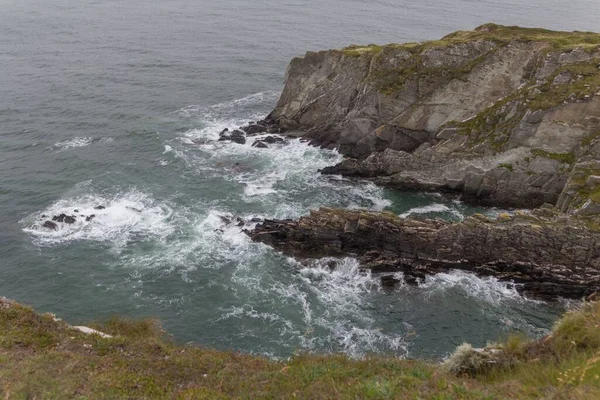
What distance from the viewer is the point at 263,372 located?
58.2ft

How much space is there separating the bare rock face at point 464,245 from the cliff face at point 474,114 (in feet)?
12.6

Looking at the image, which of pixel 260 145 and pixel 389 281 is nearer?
pixel 389 281

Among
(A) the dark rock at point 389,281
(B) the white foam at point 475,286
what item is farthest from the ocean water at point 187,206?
(A) the dark rock at point 389,281

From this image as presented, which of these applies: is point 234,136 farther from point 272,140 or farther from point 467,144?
point 467,144

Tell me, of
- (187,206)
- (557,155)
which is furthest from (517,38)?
(187,206)

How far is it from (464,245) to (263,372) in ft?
83.8

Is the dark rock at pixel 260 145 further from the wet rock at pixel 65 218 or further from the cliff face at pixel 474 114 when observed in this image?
the wet rock at pixel 65 218

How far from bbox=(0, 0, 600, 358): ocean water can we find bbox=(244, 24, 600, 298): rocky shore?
→ 96.4 inches

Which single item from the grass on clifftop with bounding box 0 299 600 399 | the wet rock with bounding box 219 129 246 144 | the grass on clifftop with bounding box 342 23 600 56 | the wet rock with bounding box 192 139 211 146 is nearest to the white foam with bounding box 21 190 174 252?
the wet rock with bounding box 192 139 211 146

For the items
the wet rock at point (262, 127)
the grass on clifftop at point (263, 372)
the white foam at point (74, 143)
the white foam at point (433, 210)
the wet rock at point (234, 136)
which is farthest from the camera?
the wet rock at point (262, 127)

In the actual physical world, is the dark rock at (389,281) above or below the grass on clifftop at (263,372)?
below

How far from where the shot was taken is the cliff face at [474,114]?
43.2m

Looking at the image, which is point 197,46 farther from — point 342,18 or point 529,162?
point 529,162

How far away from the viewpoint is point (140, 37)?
102 m
